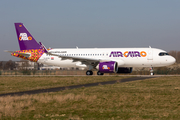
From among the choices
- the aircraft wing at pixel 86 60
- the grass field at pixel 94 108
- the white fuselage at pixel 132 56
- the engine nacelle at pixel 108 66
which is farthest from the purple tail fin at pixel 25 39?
the grass field at pixel 94 108

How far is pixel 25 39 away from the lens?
45.2 metres

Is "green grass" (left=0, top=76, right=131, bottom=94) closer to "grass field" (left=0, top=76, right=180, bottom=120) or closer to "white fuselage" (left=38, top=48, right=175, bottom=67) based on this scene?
"white fuselage" (left=38, top=48, right=175, bottom=67)

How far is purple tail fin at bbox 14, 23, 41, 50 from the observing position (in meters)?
45.1

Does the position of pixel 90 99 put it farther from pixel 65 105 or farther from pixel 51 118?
pixel 51 118

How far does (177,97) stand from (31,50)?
32999 millimetres

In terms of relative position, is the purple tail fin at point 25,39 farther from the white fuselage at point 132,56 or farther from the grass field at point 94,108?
the grass field at point 94,108

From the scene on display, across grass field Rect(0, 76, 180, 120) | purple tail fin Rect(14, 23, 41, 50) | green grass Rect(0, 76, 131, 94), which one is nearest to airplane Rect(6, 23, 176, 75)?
purple tail fin Rect(14, 23, 41, 50)

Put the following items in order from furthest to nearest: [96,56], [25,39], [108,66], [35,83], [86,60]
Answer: [25,39] < [96,56] < [86,60] < [108,66] < [35,83]

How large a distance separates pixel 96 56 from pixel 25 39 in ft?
43.3

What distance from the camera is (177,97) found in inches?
643

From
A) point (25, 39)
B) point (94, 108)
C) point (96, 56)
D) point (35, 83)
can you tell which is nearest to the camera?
point (94, 108)

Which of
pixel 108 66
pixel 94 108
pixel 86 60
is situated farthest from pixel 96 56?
pixel 94 108

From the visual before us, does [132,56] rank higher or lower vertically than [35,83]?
higher

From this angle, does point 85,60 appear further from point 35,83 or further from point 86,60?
point 35,83
